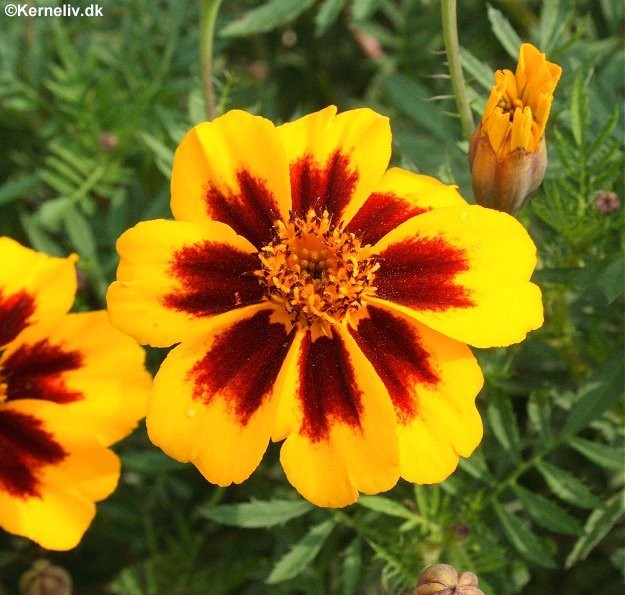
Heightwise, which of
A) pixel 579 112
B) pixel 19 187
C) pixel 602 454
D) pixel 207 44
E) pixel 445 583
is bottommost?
pixel 602 454

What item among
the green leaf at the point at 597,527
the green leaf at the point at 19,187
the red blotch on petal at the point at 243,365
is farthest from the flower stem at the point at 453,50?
the green leaf at the point at 19,187

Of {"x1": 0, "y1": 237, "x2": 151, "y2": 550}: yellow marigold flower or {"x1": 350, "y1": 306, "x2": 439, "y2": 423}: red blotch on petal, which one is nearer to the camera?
{"x1": 350, "y1": 306, "x2": 439, "y2": 423}: red blotch on petal

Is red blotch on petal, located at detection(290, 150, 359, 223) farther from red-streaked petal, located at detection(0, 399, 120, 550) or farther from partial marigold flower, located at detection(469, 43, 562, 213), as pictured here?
red-streaked petal, located at detection(0, 399, 120, 550)

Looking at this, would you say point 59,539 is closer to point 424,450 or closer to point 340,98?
point 424,450

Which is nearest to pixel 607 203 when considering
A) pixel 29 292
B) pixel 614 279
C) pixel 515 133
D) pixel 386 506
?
pixel 614 279

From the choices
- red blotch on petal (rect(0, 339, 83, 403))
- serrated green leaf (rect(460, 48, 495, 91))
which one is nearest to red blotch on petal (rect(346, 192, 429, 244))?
serrated green leaf (rect(460, 48, 495, 91))

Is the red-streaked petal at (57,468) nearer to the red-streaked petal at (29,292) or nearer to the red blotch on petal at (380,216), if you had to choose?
the red-streaked petal at (29,292)

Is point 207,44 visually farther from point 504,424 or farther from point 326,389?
point 504,424
